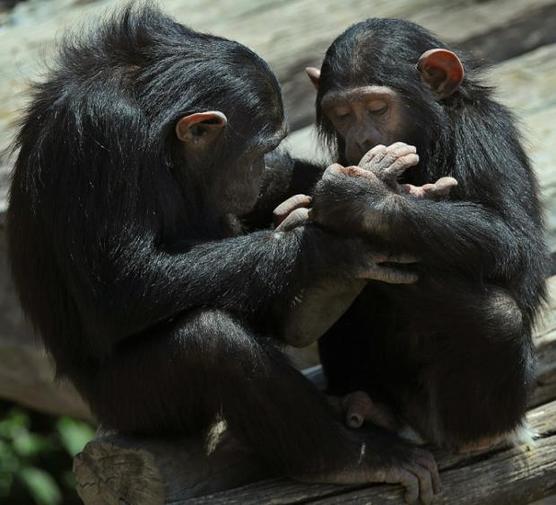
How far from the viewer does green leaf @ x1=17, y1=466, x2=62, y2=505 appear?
8562 mm

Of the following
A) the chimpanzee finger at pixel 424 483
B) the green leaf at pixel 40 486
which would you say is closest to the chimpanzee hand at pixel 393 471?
the chimpanzee finger at pixel 424 483

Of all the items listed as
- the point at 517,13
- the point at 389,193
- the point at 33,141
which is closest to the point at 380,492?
the point at 389,193

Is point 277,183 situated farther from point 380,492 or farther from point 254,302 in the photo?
point 380,492

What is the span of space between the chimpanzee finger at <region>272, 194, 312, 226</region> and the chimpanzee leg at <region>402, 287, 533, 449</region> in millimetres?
800

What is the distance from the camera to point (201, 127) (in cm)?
540

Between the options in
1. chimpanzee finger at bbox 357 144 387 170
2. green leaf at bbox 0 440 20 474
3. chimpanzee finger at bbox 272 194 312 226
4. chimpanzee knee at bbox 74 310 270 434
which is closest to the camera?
chimpanzee knee at bbox 74 310 270 434

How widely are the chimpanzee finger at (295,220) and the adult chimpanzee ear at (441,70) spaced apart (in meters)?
0.94

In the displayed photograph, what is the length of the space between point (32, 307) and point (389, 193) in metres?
1.70

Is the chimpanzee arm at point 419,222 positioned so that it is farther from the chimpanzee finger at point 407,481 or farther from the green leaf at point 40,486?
the green leaf at point 40,486

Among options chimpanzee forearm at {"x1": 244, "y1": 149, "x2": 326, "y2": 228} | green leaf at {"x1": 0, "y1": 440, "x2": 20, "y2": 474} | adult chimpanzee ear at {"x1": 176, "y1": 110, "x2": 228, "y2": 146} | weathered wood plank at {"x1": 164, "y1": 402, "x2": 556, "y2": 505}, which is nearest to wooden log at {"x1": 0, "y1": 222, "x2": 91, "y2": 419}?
green leaf at {"x1": 0, "y1": 440, "x2": 20, "y2": 474}

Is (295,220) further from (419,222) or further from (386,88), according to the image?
(386,88)

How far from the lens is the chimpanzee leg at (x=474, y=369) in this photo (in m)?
5.14

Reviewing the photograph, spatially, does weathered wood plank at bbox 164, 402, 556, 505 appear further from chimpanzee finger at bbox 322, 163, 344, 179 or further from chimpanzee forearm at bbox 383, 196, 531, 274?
chimpanzee finger at bbox 322, 163, 344, 179

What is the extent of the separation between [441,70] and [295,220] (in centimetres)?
107
